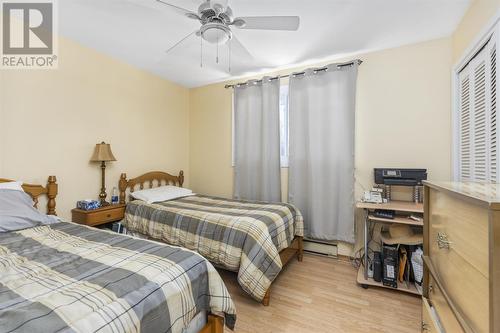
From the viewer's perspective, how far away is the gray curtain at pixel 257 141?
127 inches

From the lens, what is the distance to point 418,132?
99.7 inches

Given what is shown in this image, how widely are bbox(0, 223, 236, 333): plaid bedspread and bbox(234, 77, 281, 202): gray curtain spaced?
2049 millimetres

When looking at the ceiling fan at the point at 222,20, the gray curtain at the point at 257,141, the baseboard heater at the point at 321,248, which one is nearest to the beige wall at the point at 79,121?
the gray curtain at the point at 257,141

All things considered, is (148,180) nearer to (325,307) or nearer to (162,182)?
(162,182)

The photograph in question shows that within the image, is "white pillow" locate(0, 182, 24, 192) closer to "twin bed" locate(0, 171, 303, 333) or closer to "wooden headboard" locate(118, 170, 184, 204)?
"twin bed" locate(0, 171, 303, 333)

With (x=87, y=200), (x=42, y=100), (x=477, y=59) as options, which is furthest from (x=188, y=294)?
(x=477, y=59)

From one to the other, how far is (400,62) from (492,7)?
1052 mm

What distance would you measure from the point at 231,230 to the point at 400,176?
5.92 feet

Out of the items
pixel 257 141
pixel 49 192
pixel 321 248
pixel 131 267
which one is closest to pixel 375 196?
pixel 321 248

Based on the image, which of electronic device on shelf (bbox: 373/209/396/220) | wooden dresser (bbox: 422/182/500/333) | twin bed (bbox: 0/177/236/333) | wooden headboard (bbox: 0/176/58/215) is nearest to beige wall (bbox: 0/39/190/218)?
wooden headboard (bbox: 0/176/58/215)

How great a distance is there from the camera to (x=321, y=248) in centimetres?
297

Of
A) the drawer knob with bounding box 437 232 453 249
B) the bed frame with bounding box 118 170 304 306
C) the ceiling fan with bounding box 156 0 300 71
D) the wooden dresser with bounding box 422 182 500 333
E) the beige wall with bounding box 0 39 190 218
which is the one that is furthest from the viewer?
the bed frame with bounding box 118 170 304 306

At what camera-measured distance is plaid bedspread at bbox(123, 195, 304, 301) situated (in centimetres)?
192

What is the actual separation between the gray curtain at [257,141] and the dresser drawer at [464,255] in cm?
224
